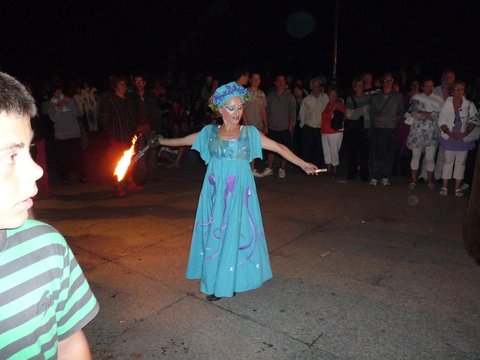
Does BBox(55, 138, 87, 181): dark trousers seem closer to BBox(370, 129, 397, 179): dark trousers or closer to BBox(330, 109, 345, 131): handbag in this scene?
BBox(330, 109, 345, 131): handbag

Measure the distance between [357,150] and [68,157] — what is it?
19.3ft

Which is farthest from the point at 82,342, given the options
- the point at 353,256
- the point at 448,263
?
the point at 448,263

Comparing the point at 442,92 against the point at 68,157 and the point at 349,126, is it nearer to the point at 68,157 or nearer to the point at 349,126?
the point at 349,126

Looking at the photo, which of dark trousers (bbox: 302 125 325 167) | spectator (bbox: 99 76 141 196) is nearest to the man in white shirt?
dark trousers (bbox: 302 125 325 167)

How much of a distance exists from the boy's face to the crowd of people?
5.56 m

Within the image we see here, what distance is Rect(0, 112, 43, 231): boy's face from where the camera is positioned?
3.91 feet

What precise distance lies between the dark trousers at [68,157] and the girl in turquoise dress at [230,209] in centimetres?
529

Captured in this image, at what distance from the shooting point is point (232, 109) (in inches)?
154

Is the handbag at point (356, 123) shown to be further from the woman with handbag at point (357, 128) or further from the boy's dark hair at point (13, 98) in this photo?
the boy's dark hair at point (13, 98)

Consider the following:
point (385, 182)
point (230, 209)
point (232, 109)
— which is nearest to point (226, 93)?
point (232, 109)

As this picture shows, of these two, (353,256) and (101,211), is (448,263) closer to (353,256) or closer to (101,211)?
(353,256)

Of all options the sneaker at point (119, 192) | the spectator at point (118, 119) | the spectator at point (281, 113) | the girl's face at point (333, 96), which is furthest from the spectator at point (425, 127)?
the sneaker at point (119, 192)

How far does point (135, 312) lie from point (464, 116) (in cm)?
632

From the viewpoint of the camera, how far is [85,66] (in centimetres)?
2100
